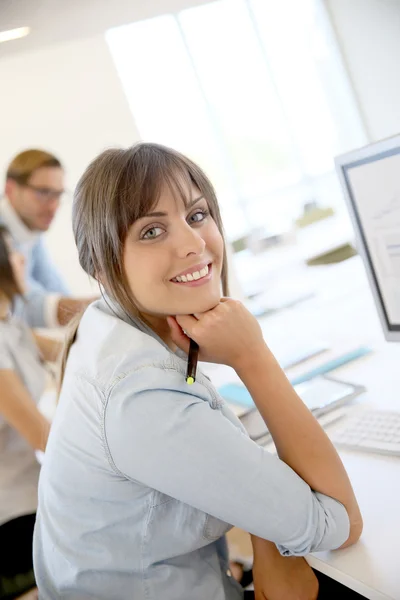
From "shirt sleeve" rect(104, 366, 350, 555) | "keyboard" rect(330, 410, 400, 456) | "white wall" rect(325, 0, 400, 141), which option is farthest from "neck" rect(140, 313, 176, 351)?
"white wall" rect(325, 0, 400, 141)

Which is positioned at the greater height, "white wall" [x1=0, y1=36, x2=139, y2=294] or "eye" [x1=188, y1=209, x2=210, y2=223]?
"white wall" [x1=0, y1=36, x2=139, y2=294]

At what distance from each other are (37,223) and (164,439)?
5.58 ft

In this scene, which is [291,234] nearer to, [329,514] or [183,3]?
[183,3]

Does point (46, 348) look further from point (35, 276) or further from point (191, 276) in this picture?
point (191, 276)

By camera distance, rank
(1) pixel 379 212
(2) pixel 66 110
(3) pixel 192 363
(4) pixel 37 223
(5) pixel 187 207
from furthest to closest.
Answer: (2) pixel 66 110
(4) pixel 37 223
(1) pixel 379 212
(5) pixel 187 207
(3) pixel 192 363

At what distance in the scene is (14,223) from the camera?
2.25 metres

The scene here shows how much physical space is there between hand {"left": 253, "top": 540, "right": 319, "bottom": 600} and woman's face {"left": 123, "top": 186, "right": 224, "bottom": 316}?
43 cm

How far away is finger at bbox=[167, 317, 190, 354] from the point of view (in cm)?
110

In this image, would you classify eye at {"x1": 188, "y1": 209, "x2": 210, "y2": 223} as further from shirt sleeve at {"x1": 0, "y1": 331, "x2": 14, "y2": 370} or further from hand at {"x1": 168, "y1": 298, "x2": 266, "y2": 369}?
shirt sleeve at {"x1": 0, "y1": 331, "x2": 14, "y2": 370}

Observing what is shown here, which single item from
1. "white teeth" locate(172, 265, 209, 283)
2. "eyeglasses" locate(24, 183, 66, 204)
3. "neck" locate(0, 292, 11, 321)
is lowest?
"neck" locate(0, 292, 11, 321)

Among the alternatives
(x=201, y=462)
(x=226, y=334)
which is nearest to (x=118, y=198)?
(x=226, y=334)

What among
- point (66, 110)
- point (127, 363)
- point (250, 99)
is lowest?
point (127, 363)

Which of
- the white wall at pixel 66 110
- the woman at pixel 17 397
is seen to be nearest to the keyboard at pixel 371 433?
the woman at pixel 17 397

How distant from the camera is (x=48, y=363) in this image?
2.28 m
